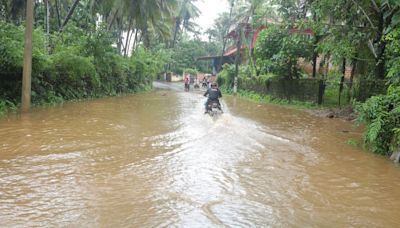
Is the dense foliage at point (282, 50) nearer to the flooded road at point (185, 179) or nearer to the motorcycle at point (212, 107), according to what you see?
the motorcycle at point (212, 107)

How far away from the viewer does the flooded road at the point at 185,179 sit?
497 cm

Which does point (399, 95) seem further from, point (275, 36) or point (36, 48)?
point (275, 36)

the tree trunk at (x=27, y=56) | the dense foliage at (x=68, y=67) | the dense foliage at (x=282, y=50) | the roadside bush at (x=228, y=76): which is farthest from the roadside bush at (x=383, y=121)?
the roadside bush at (x=228, y=76)

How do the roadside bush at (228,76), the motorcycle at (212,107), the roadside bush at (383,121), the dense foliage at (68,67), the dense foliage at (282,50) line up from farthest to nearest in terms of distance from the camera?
the roadside bush at (228,76), the dense foliage at (282,50), the motorcycle at (212,107), the dense foliage at (68,67), the roadside bush at (383,121)

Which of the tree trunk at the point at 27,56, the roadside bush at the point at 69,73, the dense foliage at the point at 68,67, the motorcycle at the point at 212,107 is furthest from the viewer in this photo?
the roadside bush at the point at 69,73

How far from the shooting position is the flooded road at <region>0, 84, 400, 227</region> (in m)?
A: 4.97

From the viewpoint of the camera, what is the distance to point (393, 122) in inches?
354

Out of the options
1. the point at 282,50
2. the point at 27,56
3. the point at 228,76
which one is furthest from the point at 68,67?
the point at 228,76

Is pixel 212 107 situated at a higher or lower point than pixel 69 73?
lower

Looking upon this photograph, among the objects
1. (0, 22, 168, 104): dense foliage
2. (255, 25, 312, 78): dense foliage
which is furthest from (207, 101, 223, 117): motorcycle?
(255, 25, 312, 78): dense foliage

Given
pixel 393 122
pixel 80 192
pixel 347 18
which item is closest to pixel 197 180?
pixel 80 192

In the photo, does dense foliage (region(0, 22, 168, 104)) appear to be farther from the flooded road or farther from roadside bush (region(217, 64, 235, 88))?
roadside bush (region(217, 64, 235, 88))

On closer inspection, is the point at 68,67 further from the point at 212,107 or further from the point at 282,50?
the point at 282,50

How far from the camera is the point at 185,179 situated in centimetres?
659
